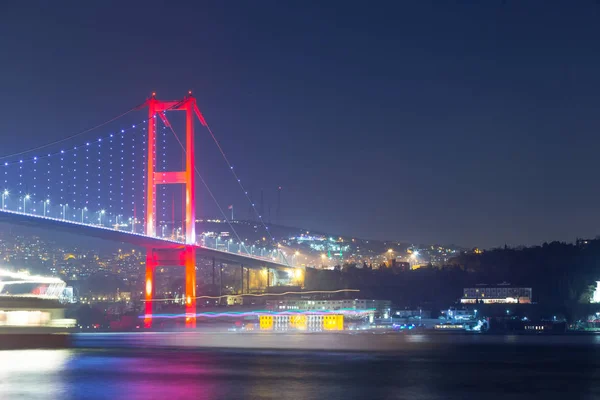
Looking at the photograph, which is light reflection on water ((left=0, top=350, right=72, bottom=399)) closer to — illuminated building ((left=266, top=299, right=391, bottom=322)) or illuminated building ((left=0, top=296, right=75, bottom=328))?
illuminated building ((left=0, top=296, right=75, bottom=328))

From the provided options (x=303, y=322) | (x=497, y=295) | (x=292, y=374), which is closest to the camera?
(x=292, y=374)

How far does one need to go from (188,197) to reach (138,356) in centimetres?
2586

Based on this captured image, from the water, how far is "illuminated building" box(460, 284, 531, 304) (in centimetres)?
6007

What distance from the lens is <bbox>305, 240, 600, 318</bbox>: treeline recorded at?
98438mm

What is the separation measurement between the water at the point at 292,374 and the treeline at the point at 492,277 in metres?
62.7

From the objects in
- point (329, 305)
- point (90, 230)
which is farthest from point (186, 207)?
point (329, 305)

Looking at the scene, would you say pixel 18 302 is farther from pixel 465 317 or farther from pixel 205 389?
pixel 465 317

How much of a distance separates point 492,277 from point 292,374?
88460 mm

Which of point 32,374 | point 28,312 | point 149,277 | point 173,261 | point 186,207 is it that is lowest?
point 32,374

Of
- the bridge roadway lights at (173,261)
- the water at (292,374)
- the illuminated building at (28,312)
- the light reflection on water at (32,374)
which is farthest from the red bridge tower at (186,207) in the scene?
the light reflection on water at (32,374)

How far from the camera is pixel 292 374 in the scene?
25906mm

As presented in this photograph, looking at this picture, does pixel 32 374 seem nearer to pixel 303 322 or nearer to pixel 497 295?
pixel 303 322

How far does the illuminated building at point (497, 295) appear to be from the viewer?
96.3 meters

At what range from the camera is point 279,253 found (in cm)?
10319
